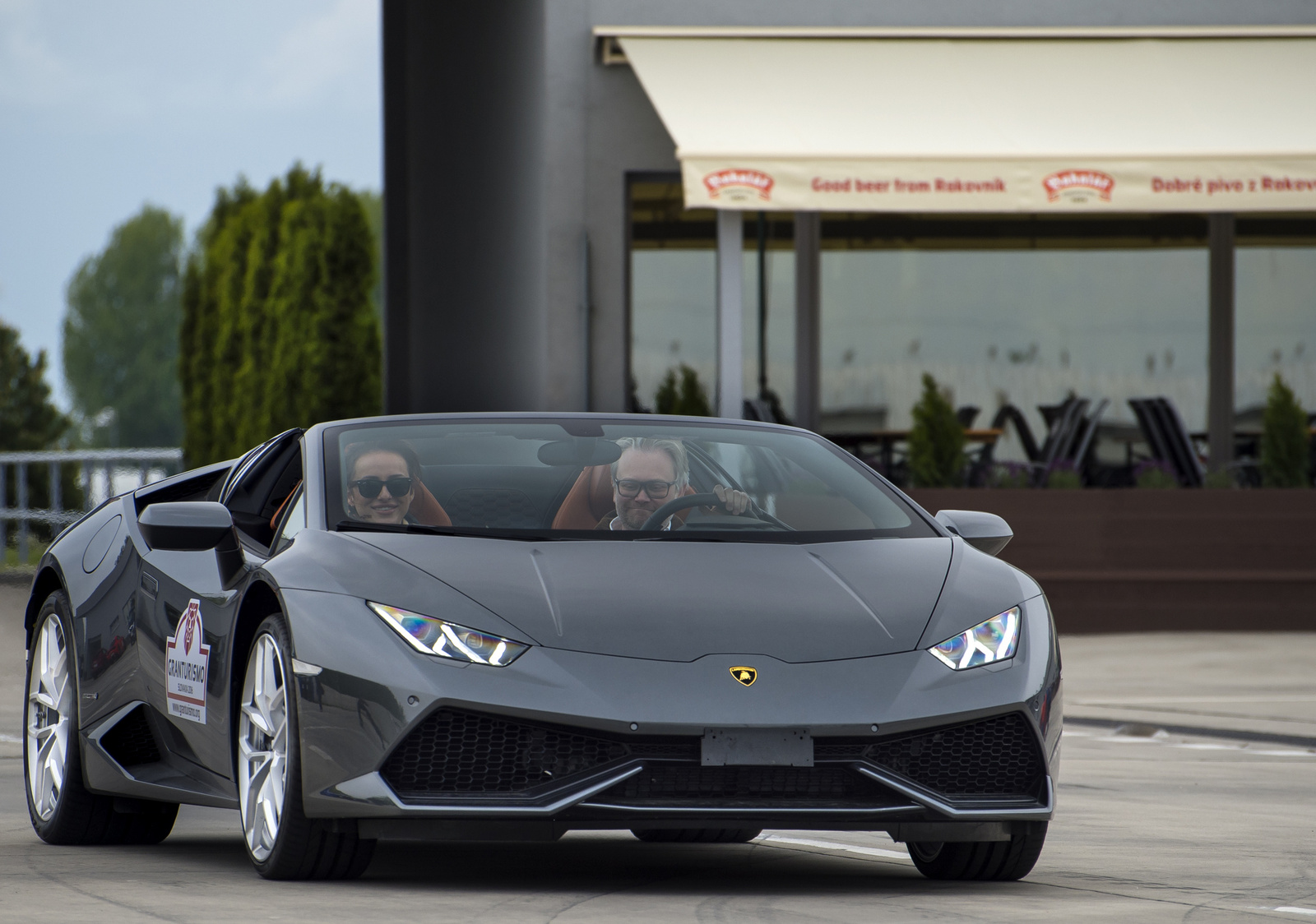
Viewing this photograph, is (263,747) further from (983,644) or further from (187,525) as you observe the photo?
(983,644)

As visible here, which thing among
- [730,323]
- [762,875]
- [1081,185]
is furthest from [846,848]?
[730,323]

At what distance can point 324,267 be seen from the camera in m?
31.3

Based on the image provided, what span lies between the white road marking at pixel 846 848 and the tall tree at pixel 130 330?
363 feet

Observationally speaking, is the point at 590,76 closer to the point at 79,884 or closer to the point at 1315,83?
the point at 1315,83

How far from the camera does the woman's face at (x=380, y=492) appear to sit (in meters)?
5.69

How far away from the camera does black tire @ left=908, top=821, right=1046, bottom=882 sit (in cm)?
546

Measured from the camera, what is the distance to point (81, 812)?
6.50m

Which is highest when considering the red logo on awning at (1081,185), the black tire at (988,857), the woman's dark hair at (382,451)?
the red logo on awning at (1081,185)

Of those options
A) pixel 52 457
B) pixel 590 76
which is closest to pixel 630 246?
pixel 590 76

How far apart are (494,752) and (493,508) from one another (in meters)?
1.18

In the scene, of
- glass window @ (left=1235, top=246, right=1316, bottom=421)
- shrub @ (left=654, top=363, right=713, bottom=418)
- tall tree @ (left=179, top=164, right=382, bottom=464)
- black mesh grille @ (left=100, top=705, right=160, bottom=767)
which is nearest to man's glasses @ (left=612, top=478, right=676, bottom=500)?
black mesh grille @ (left=100, top=705, right=160, bottom=767)

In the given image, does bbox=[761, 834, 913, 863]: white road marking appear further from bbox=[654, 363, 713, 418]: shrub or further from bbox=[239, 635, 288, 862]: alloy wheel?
bbox=[654, 363, 713, 418]: shrub

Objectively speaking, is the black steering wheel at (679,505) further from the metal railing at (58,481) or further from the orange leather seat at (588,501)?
the metal railing at (58,481)

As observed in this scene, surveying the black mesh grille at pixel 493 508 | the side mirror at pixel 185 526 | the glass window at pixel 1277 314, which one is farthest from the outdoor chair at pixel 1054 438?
the side mirror at pixel 185 526
